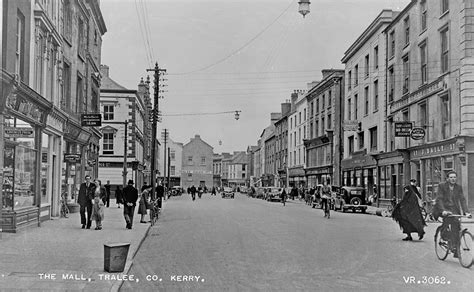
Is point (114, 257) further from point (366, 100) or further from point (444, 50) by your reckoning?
point (366, 100)

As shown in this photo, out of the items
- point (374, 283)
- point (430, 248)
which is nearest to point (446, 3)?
point (430, 248)

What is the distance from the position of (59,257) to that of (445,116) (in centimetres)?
882

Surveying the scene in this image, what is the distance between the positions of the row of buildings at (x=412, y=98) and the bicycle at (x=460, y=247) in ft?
4.10

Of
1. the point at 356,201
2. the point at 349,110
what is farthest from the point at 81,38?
the point at 356,201

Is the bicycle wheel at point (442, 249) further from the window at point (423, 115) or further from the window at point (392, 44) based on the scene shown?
the window at point (392, 44)

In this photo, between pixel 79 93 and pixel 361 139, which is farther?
pixel 361 139

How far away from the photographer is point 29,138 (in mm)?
14414

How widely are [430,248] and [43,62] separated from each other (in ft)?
40.0

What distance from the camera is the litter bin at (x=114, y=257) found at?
8008mm

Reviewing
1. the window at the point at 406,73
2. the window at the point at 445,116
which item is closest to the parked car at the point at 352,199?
the window at the point at 406,73

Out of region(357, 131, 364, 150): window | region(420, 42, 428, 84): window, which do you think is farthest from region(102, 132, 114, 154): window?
region(420, 42, 428, 84): window

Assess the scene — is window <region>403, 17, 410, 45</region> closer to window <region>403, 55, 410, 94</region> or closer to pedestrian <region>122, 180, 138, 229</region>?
window <region>403, 55, 410, 94</region>

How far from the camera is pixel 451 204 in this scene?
9.46 metres

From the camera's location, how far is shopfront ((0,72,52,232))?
40.7 feet
